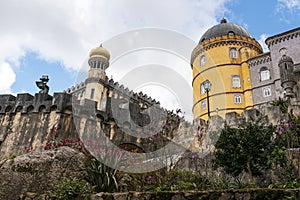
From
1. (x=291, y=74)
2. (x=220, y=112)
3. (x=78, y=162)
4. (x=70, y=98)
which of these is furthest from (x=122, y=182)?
(x=220, y=112)

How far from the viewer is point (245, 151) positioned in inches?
324

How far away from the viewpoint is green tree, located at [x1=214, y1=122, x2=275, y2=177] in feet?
26.8

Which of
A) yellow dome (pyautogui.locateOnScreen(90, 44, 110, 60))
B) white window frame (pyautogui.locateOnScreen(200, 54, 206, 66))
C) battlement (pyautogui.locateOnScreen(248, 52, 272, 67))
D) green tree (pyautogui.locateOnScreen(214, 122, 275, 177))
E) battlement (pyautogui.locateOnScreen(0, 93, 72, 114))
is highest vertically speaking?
yellow dome (pyautogui.locateOnScreen(90, 44, 110, 60))

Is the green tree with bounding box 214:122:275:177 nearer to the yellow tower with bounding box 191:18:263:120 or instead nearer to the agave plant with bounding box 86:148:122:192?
the agave plant with bounding box 86:148:122:192

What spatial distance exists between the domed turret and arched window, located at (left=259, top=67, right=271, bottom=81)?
6008mm

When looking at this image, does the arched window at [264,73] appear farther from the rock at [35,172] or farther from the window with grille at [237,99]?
the rock at [35,172]

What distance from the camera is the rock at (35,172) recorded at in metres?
6.32

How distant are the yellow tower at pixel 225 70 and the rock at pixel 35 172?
22.9m

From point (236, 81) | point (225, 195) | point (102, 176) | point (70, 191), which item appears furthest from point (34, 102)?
point (236, 81)

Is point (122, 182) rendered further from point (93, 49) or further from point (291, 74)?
point (93, 49)

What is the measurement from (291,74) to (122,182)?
675 inches

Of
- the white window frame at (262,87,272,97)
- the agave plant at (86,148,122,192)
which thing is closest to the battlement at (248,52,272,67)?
the white window frame at (262,87,272,97)

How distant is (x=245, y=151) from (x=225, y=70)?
23.3 m

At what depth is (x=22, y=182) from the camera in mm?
6371
